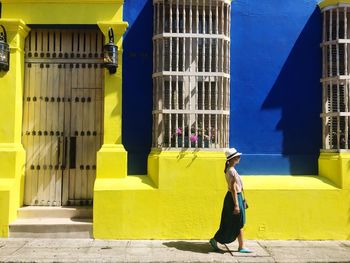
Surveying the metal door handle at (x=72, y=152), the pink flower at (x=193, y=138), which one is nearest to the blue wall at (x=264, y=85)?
the pink flower at (x=193, y=138)

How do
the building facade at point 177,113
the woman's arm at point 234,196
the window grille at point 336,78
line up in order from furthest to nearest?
the window grille at point 336,78 → the building facade at point 177,113 → the woman's arm at point 234,196

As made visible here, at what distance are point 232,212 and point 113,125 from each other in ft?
8.31

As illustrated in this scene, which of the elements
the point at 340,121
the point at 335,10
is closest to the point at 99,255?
the point at 340,121

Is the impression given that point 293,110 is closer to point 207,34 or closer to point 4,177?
point 207,34

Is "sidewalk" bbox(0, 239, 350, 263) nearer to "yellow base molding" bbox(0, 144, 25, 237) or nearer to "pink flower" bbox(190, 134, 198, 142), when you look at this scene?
"yellow base molding" bbox(0, 144, 25, 237)

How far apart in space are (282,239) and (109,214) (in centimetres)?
280

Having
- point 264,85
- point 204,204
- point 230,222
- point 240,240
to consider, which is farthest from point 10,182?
point 264,85

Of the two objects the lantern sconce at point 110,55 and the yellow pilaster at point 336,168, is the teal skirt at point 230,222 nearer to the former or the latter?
the yellow pilaster at point 336,168

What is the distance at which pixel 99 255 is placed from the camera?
5.96 m

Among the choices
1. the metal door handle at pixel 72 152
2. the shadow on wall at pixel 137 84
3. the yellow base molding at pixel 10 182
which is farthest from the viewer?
the metal door handle at pixel 72 152

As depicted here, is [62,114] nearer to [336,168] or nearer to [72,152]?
[72,152]

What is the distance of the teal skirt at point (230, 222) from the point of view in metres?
6.09

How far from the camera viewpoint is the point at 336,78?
7301 mm

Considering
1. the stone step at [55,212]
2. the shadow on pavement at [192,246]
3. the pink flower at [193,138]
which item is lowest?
the shadow on pavement at [192,246]
